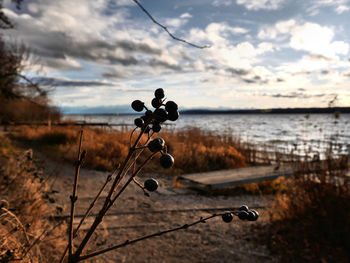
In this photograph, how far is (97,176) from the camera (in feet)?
27.6

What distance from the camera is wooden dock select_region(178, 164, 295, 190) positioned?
6582 mm

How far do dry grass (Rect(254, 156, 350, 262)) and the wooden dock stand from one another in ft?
7.88

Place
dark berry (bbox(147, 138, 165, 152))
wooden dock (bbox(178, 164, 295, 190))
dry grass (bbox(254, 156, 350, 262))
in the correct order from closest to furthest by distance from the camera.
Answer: dark berry (bbox(147, 138, 165, 152)), dry grass (bbox(254, 156, 350, 262)), wooden dock (bbox(178, 164, 295, 190))

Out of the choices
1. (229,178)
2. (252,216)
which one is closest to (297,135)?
(229,178)

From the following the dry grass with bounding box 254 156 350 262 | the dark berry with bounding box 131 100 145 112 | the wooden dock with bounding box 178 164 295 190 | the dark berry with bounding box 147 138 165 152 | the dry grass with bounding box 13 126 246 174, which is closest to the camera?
the dark berry with bounding box 147 138 165 152

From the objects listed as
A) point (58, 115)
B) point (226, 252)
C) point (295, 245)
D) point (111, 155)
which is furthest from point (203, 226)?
point (58, 115)

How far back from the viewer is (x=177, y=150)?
11.0 meters

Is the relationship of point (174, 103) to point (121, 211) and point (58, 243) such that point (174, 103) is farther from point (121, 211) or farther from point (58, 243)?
point (121, 211)

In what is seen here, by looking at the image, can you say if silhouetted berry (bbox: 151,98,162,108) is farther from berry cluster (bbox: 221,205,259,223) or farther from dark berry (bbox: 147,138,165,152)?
berry cluster (bbox: 221,205,259,223)

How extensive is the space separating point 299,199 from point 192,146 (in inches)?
303

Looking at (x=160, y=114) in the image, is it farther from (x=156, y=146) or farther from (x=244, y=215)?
(x=244, y=215)

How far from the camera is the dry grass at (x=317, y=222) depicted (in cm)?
351

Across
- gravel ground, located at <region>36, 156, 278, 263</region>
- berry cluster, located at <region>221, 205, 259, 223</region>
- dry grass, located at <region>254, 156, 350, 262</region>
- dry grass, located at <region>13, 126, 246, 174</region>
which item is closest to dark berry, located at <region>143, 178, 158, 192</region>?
berry cluster, located at <region>221, 205, 259, 223</region>

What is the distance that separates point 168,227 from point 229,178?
2880 millimetres
